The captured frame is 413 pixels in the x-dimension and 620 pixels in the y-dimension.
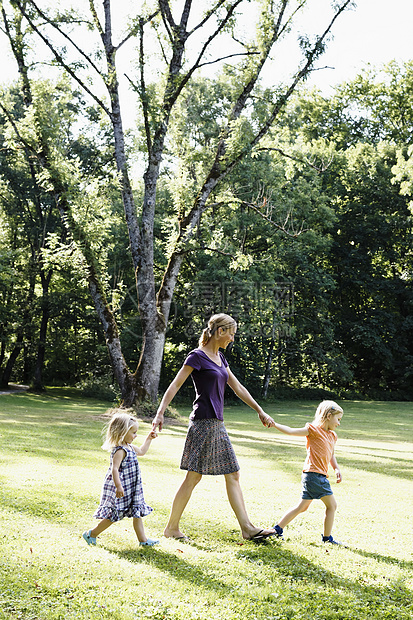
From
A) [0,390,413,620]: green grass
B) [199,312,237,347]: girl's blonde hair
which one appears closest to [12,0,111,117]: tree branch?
[0,390,413,620]: green grass

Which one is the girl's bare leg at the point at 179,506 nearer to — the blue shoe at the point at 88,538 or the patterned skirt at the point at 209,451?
the patterned skirt at the point at 209,451

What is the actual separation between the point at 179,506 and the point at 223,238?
A: 70.7 ft

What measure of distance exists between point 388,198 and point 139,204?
1632 cm

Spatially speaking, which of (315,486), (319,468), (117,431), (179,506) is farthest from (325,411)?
(117,431)

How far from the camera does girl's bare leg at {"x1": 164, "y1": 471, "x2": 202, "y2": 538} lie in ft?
17.4

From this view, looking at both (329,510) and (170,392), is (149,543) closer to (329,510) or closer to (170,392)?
(170,392)

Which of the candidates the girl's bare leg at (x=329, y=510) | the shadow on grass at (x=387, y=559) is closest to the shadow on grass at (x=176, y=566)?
the girl's bare leg at (x=329, y=510)

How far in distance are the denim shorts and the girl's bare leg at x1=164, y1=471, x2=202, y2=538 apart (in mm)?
1065

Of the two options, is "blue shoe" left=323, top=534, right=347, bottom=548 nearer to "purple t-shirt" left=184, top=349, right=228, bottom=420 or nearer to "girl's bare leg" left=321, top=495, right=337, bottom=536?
"girl's bare leg" left=321, top=495, right=337, bottom=536

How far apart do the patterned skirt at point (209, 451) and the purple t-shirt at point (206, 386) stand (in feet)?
0.26

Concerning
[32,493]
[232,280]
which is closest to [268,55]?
[232,280]

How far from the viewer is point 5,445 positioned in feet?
35.2

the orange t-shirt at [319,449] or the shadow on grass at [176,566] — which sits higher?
the orange t-shirt at [319,449]

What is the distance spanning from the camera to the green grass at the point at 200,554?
3795 millimetres
